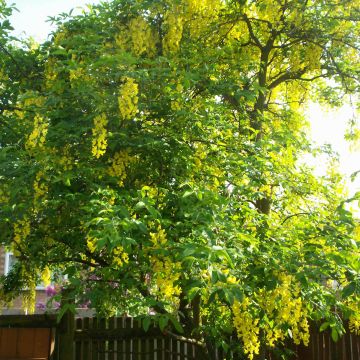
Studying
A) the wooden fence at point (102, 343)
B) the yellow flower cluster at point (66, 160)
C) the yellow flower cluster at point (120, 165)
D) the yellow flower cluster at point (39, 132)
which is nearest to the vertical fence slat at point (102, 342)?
the wooden fence at point (102, 343)

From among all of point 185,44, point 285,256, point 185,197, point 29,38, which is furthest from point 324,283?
point 29,38

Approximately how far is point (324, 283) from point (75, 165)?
2.11 m

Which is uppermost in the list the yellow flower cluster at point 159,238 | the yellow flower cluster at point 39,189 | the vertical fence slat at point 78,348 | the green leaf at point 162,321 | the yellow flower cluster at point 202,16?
the yellow flower cluster at point 202,16

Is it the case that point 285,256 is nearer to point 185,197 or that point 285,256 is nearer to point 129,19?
point 185,197

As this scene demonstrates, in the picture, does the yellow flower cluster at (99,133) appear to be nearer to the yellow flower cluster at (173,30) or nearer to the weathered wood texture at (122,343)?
the yellow flower cluster at (173,30)

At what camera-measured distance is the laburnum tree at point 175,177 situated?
329 centimetres

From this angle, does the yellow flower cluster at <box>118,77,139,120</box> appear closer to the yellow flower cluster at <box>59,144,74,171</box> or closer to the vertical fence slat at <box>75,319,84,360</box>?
the yellow flower cluster at <box>59,144,74,171</box>

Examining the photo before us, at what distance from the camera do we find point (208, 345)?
5.33 meters

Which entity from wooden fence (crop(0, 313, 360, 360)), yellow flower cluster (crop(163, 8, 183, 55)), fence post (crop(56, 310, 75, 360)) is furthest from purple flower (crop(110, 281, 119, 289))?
yellow flower cluster (crop(163, 8, 183, 55))

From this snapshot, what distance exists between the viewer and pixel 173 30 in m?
4.62

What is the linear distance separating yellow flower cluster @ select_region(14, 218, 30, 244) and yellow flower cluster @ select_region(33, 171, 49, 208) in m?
0.22

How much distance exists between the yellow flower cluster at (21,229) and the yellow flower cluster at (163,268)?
46.5 inches

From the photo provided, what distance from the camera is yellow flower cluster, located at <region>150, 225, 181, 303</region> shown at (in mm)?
3168

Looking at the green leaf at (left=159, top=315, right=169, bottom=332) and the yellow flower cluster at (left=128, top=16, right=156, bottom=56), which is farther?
the yellow flower cluster at (left=128, top=16, right=156, bottom=56)
